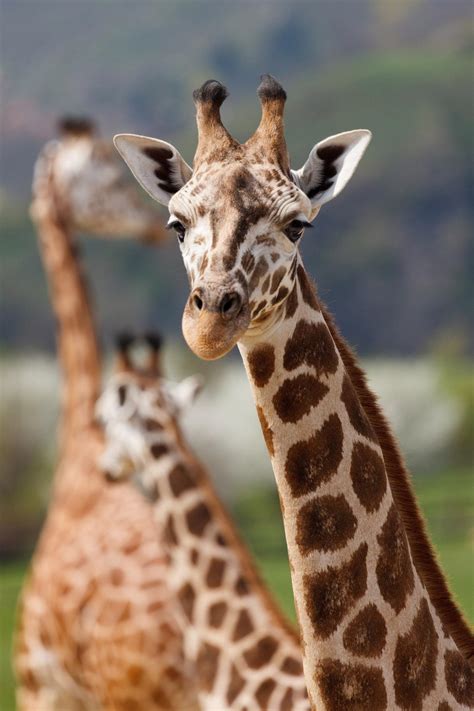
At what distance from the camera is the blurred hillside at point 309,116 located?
141ft

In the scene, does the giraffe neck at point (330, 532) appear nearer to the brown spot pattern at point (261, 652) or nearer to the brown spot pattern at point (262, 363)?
the brown spot pattern at point (262, 363)

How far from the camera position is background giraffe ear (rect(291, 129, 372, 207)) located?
3.54m

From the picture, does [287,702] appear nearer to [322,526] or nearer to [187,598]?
[187,598]

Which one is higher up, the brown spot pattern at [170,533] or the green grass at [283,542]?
the green grass at [283,542]

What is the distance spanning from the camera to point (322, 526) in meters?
3.37

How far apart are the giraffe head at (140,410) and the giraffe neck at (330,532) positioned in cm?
327

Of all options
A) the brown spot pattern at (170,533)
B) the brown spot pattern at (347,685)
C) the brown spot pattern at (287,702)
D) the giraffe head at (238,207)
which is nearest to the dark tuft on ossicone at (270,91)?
the giraffe head at (238,207)

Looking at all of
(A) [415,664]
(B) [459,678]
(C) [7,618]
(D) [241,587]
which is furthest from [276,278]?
(C) [7,618]

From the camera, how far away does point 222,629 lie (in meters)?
→ 5.77

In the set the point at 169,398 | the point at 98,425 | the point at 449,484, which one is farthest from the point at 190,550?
the point at 449,484

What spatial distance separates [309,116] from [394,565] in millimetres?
50968

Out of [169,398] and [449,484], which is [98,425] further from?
[449,484]


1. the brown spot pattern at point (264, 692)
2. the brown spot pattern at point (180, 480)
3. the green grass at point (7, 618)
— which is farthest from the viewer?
the green grass at point (7, 618)

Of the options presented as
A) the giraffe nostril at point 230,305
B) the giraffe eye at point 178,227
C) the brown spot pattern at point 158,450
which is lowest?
the giraffe nostril at point 230,305
